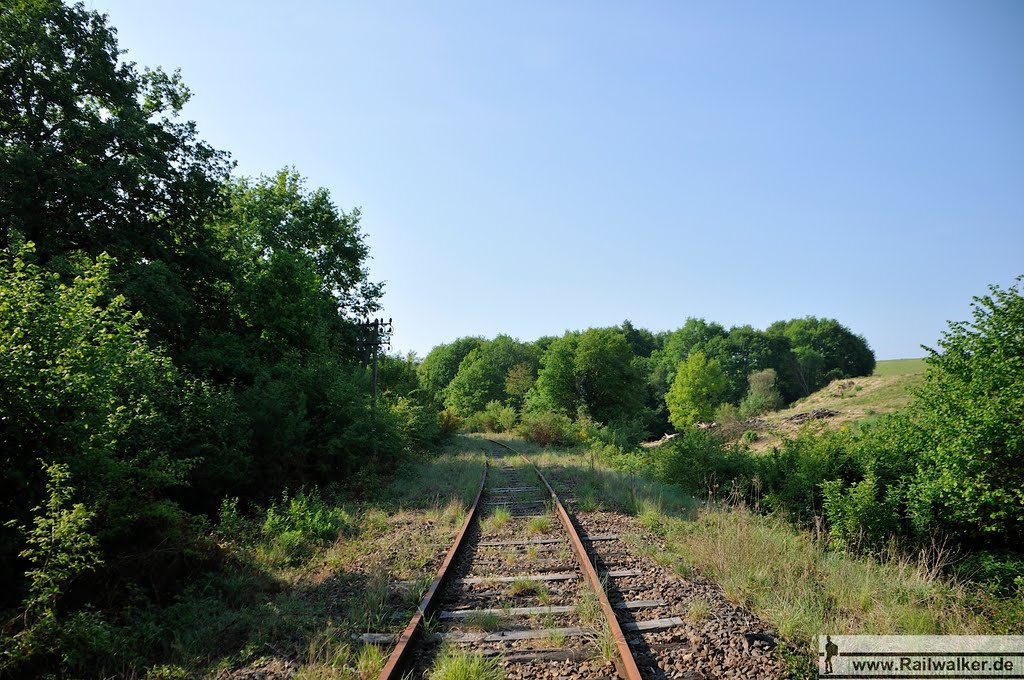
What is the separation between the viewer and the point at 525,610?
17.1 ft

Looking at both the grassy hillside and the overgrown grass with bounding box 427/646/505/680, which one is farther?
the grassy hillside

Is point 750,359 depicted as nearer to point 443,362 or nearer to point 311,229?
point 443,362

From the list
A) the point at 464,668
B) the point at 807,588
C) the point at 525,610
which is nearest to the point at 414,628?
the point at 464,668

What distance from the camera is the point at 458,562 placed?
6.99 m

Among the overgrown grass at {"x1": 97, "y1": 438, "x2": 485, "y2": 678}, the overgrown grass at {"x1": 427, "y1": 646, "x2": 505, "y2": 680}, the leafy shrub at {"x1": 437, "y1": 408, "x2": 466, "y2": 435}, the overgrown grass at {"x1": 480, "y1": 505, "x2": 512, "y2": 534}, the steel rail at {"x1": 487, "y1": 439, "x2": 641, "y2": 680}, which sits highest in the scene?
the leafy shrub at {"x1": 437, "y1": 408, "x2": 466, "y2": 435}

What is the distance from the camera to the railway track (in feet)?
13.6

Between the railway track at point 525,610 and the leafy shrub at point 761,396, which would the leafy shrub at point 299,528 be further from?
the leafy shrub at point 761,396

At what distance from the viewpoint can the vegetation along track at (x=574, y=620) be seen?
407 centimetres

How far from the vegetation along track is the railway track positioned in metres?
0.01

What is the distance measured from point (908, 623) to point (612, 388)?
38150 millimetres

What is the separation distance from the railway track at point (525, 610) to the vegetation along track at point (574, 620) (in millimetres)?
12

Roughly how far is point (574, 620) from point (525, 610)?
20.5 inches

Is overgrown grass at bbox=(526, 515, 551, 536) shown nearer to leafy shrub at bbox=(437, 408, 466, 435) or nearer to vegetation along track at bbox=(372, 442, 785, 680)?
vegetation along track at bbox=(372, 442, 785, 680)

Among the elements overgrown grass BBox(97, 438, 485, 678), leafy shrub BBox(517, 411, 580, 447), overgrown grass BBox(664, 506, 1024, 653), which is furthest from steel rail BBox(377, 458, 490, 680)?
leafy shrub BBox(517, 411, 580, 447)
